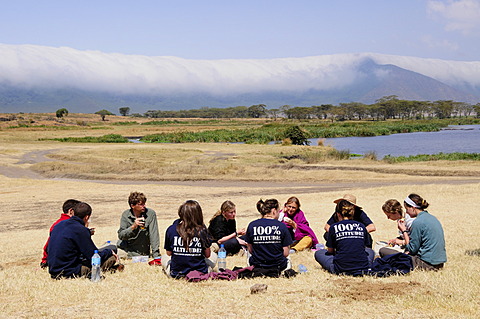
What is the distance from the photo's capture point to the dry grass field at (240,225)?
258 inches

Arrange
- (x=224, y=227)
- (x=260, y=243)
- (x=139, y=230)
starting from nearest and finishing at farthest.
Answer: (x=260, y=243)
(x=224, y=227)
(x=139, y=230)

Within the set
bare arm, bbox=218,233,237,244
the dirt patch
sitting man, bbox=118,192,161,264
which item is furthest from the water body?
the dirt patch

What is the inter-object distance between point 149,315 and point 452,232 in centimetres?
986

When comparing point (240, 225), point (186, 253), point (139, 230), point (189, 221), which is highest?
point (189, 221)

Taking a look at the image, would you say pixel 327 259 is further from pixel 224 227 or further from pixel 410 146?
pixel 410 146

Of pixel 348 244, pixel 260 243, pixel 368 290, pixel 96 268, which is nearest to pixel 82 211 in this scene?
pixel 96 268

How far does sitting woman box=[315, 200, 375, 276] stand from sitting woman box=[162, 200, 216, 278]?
6.75 ft

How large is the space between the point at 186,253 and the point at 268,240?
1329 mm

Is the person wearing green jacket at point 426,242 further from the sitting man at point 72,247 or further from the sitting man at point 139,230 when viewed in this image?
the sitting man at point 72,247

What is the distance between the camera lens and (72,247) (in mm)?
8180

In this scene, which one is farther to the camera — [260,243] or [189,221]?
[260,243]

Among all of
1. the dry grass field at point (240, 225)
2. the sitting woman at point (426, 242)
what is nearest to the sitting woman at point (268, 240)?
the dry grass field at point (240, 225)

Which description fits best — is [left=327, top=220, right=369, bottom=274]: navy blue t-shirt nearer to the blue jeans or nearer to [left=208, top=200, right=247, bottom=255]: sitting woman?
the blue jeans

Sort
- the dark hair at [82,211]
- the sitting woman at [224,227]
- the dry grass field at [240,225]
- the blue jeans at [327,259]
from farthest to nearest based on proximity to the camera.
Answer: the sitting woman at [224,227] → the blue jeans at [327,259] → the dark hair at [82,211] → the dry grass field at [240,225]
